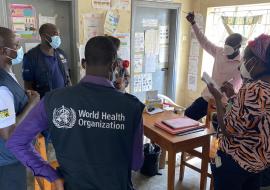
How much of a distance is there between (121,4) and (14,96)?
2741mm

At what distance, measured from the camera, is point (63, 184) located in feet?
3.19

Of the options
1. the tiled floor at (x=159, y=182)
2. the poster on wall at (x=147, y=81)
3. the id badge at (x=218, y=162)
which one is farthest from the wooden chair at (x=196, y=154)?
the poster on wall at (x=147, y=81)

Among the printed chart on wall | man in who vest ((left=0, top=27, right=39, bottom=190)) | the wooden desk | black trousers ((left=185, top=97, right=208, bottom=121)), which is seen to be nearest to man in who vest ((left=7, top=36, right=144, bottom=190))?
man in who vest ((left=0, top=27, right=39, bottom=190))

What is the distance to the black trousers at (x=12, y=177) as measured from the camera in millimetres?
1303

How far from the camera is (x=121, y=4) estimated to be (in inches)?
143

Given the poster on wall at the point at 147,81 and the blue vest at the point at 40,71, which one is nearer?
the blue vest at the point at 40,71

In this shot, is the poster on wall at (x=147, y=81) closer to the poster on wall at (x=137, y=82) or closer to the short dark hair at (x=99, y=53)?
the poster on wall at (x=137, y=82)

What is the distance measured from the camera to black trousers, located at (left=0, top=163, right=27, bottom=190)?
130 centimetres

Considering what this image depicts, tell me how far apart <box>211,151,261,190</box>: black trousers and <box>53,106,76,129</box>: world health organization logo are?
102 cm

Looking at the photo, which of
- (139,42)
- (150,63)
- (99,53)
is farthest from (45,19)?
(99,53)

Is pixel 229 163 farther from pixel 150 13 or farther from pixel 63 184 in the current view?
pixel 150 13

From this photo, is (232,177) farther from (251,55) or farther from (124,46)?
(124,46)

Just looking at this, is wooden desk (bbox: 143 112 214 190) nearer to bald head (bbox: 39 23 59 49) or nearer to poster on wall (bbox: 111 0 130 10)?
bald head (bbox: 39 23 59 49)

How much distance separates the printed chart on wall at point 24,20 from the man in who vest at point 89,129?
2.34 metres
